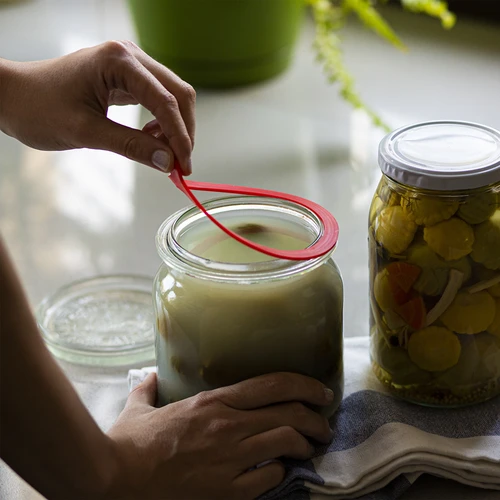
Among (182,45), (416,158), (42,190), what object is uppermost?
(416,158)

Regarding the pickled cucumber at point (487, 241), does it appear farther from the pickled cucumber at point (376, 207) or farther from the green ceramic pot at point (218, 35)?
the green ceramic pot at point (218, 35)

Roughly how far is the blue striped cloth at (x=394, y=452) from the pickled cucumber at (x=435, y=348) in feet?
0.13

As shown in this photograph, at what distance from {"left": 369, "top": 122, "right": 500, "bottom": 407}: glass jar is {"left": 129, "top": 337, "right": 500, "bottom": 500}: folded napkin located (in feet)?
0.06

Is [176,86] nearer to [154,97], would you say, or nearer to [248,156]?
[154,97]

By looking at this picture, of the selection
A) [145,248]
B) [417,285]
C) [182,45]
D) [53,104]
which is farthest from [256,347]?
[182,45]

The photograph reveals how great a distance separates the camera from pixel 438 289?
23.8 inches

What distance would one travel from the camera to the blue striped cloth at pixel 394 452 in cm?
59

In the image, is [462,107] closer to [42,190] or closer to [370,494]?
[42,190]

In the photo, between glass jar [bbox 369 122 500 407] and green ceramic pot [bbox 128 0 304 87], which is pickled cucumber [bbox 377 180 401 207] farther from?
green ceramic pot [bbox 128 0 304 87]

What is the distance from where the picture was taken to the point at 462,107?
1.20m

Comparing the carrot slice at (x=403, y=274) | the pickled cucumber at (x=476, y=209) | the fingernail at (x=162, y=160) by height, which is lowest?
the carrot slice at (x=403, y=274)

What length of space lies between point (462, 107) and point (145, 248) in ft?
1.73

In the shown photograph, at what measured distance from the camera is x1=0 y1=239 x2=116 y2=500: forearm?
47 centimetres

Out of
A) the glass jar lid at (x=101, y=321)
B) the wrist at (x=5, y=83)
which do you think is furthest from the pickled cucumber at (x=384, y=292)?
the wrist at (x=5, y=83)
